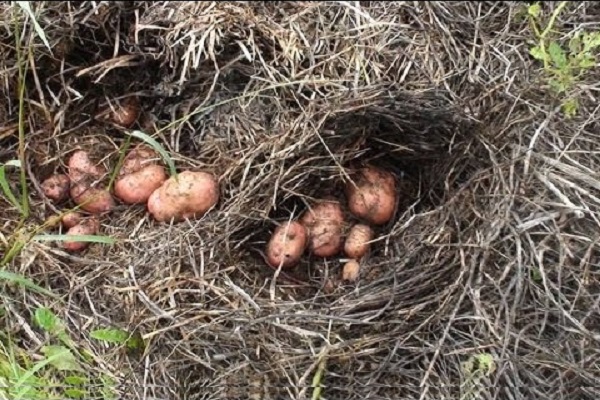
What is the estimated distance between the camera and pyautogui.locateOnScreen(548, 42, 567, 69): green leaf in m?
2.43

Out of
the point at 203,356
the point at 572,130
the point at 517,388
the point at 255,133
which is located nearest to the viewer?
the point at 517,388

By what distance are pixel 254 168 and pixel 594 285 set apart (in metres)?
0.91

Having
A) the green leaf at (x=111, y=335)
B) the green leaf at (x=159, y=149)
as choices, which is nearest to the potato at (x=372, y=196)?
the green leaf at (x=159, y=149)

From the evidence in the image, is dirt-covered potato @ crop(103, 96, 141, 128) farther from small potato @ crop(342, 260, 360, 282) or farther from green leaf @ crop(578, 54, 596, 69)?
green leaf @ crop(578, 54, 596, 69)

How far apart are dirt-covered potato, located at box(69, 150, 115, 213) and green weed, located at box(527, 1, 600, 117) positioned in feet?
3.93

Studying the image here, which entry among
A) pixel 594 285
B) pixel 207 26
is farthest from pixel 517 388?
pixel 207 26

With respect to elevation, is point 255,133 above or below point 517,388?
above

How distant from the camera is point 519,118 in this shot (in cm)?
243

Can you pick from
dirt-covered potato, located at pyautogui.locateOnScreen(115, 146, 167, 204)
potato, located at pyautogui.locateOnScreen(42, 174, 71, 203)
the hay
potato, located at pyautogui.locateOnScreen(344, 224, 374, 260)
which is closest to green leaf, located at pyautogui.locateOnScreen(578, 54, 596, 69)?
the hay

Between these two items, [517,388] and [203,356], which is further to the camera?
[203,356]

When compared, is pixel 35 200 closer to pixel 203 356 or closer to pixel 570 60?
pixel 203 356

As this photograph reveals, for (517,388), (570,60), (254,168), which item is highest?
(570,60)

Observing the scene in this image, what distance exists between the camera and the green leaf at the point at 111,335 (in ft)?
7.38

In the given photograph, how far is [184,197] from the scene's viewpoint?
8.02 ft
